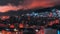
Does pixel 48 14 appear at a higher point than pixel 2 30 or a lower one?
higher

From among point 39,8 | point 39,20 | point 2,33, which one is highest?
point 39,8

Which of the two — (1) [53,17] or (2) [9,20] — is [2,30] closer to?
(2) [9,20]

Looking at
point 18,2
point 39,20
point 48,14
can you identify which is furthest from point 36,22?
point 18,2

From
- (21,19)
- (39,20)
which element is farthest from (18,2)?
(39,20)

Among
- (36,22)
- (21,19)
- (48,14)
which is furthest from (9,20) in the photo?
(48,14)

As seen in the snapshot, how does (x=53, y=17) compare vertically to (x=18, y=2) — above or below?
below

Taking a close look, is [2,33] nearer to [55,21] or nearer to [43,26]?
[43,26]

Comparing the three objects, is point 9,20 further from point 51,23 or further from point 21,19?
point 51,23
